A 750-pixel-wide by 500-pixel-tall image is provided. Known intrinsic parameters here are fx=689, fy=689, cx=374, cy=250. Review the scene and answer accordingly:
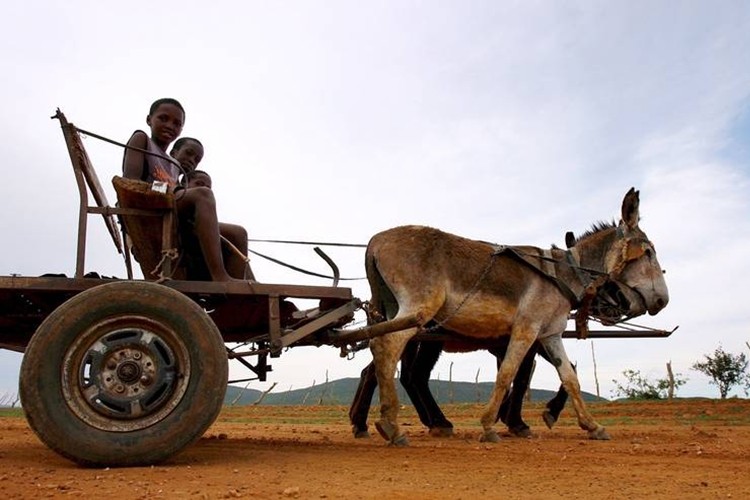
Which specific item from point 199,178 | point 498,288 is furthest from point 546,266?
point 199,178

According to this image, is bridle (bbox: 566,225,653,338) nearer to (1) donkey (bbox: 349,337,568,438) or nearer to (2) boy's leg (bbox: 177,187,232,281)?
(1) donkey (bbox: 349,337,568,438)

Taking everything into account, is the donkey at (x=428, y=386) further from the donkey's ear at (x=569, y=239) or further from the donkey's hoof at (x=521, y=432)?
the donkey's ear at (x=569, y=239)

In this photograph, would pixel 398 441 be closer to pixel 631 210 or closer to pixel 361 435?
pixel 361 435

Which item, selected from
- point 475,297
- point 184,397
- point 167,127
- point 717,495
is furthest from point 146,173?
point 717,495

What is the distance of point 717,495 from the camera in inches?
137

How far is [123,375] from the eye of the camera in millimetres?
3873

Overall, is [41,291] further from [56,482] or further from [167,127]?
[167,127]

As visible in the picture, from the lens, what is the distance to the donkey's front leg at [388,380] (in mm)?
6148

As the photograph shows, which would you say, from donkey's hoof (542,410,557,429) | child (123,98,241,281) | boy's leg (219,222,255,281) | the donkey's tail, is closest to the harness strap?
the donkey's tail

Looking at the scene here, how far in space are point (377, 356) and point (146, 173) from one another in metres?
2.76

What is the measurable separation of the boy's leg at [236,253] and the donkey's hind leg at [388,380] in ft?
4.98

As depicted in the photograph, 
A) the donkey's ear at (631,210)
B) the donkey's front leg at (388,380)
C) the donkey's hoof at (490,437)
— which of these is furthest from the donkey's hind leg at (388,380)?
the donkey's ear at (631,210)

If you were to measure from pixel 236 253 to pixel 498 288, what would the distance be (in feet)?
10.2

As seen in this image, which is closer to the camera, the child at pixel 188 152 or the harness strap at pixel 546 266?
the child at pixel 188 152
